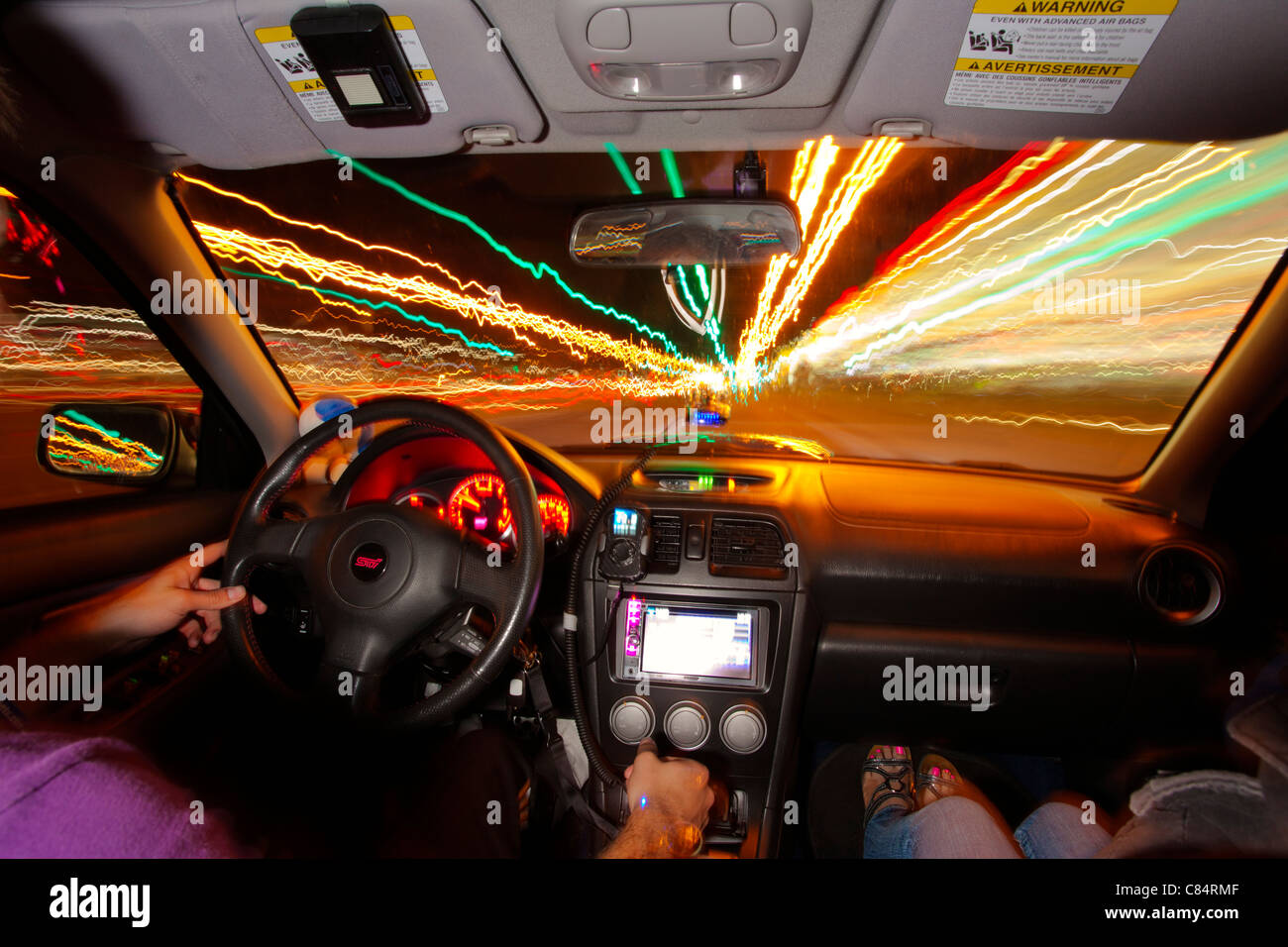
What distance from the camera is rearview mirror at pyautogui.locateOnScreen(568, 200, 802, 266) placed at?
246cm

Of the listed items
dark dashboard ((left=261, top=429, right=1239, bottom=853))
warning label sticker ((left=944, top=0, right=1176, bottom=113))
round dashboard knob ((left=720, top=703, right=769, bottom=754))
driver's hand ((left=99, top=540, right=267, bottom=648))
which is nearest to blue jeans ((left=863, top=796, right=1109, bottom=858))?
dark dashboard ((left=261, top=429, right=1239, bottom=853))

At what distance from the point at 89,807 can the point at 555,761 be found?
1.50 m

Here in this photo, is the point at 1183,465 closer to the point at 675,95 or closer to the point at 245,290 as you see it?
the point at 675,95

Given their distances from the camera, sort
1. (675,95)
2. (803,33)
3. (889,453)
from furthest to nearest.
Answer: (889,453)
(675,95)
(803,33)

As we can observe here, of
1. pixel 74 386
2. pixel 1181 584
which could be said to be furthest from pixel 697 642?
pixel 74 386

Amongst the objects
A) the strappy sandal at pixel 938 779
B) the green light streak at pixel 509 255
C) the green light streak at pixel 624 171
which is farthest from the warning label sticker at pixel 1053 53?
the strappy sandal at pixel 938 779

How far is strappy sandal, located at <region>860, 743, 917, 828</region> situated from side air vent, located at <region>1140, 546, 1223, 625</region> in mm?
1304

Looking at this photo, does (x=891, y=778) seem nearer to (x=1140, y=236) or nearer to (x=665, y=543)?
(x=665, y=543)

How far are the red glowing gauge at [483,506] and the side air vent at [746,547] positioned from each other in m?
0.86

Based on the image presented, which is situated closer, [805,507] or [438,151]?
[438,151]

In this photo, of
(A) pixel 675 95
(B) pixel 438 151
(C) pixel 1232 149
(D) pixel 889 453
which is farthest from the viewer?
(D) pixel 889 453

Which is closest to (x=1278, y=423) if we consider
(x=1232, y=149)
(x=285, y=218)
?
(x=1232, y=149)

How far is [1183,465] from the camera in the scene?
8.89 feet

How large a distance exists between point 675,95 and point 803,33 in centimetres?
→ 43
